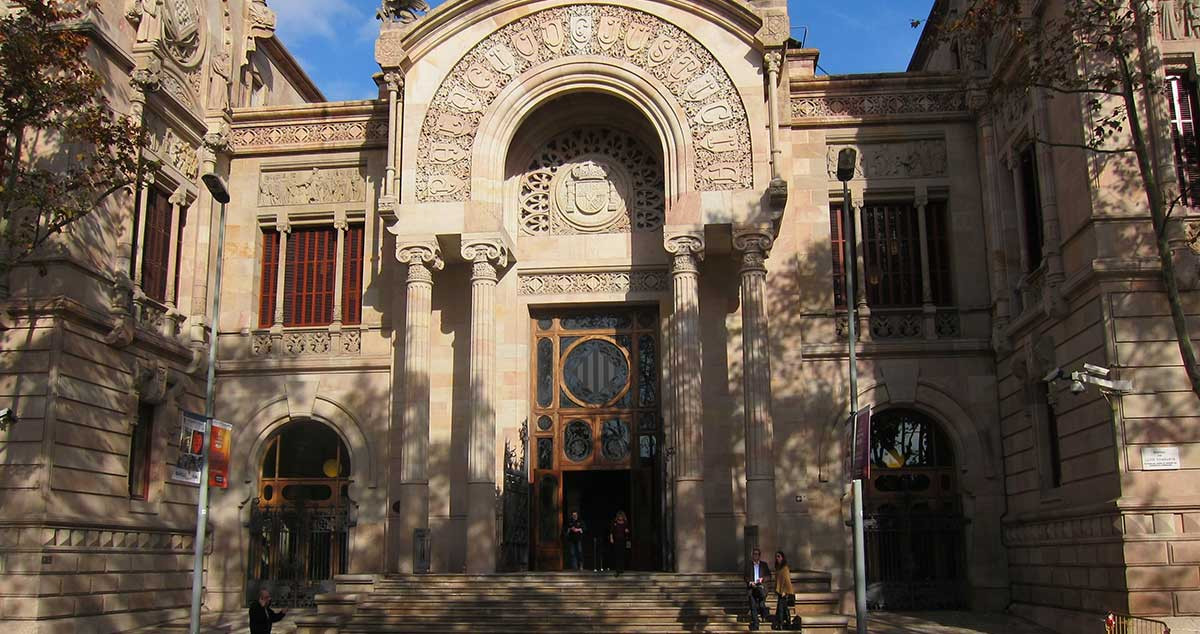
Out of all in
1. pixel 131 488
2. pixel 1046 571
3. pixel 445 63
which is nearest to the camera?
pixel 1046 571

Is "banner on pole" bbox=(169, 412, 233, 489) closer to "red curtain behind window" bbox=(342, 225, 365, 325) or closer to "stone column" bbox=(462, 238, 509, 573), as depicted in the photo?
"stone column" bbox=(462, 238, 509, 573)

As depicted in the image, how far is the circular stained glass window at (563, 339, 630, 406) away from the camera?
25.4 metres

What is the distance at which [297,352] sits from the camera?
26.2 metres

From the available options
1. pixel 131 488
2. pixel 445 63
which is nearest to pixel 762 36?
pixel 445 63

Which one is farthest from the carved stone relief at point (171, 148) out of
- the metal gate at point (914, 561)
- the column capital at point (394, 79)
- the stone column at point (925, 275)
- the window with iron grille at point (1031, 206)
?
the window with iron grille at point (1031, 206)

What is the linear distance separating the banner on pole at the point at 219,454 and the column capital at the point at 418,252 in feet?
20.5

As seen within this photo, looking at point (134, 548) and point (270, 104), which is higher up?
point (270, 104)

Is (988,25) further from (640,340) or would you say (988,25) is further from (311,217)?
(311,217)

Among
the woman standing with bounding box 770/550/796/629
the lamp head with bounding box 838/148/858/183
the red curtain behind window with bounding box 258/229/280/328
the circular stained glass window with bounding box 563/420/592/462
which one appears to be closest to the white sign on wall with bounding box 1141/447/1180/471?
the woman standing with bounding box 770/550/796/629

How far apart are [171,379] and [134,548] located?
3876mm

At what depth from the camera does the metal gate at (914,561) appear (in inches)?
934

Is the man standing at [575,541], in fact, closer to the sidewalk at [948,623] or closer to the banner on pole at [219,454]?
the sidewalk at [948,623]

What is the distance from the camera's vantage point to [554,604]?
20094 mm

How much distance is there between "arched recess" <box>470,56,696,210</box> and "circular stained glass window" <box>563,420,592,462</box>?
5378 mm
